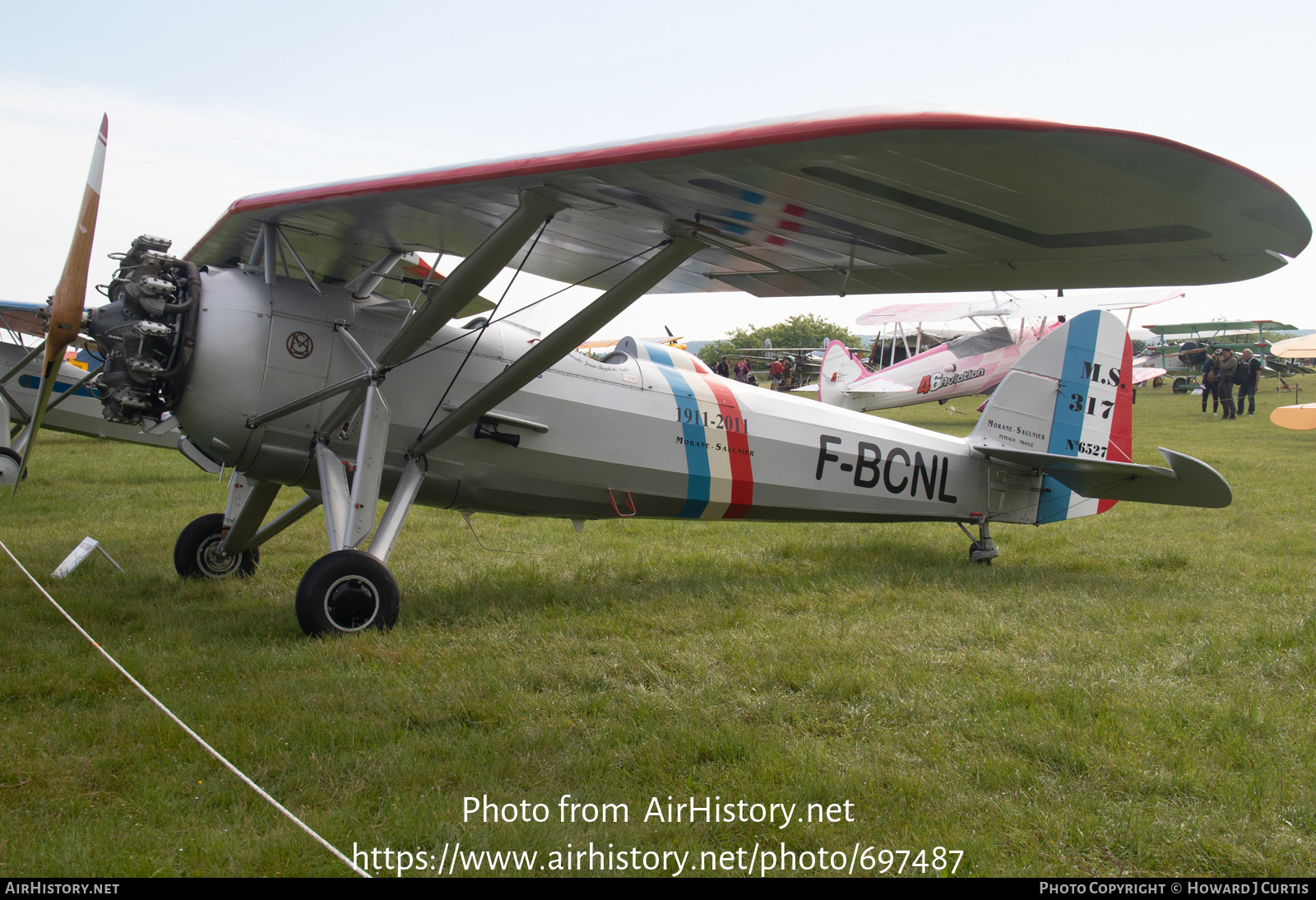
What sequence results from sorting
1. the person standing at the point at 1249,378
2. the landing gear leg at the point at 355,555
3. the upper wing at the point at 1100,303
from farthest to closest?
the person standing at the point at 1249,378 < the upper wing at the point at 1100,303 < the landing gear leg at the point at 355,555

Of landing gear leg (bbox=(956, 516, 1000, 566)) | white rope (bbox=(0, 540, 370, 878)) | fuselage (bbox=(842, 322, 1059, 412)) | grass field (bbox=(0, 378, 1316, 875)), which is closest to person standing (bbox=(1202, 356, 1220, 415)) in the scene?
fuselage (bbox=(842, 322, 1059, 412))

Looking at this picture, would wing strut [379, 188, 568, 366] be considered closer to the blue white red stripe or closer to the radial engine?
the radial engine

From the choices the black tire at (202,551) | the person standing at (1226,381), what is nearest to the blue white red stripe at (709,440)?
the black tire at (202,551)

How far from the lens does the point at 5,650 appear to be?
14.0 feet

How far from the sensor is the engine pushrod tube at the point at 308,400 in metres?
4.88

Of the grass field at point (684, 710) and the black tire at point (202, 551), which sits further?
the black tire at point (202, 551)

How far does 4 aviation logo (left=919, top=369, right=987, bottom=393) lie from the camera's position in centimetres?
2370

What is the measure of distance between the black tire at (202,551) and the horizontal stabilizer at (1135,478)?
20.6 feet

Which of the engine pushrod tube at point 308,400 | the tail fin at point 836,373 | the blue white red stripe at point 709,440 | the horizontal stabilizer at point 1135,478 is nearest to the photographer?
the engine pushrod tube at point 308,400

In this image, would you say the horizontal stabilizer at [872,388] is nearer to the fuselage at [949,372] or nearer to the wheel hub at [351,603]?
the fuselage at [949,372]

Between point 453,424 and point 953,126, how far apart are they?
3.45 meters

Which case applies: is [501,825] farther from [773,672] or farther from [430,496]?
[430,496]

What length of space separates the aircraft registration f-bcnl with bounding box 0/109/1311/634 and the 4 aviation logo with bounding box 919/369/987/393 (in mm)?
16363

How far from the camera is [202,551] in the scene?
620 cm
